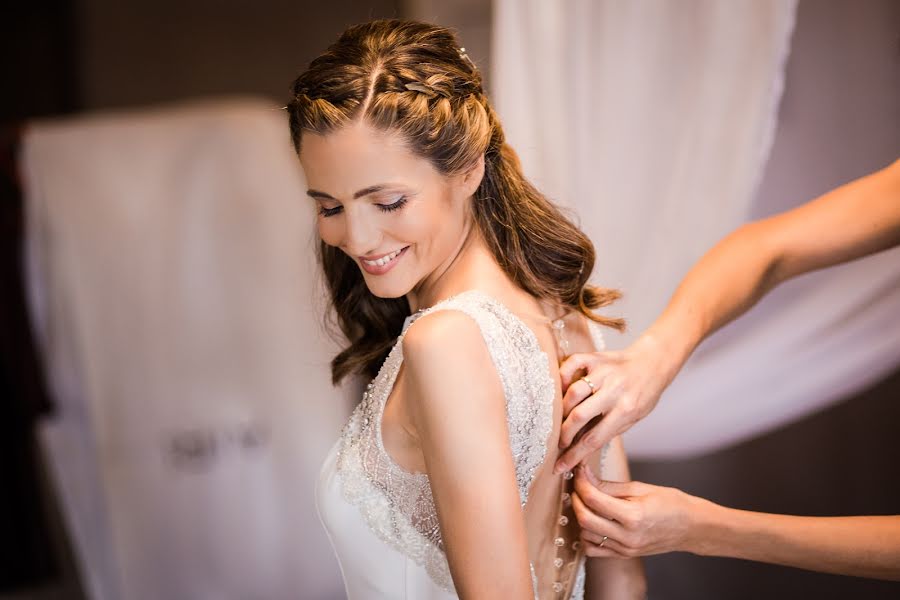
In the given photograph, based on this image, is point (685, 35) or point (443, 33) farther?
point (685, 35)

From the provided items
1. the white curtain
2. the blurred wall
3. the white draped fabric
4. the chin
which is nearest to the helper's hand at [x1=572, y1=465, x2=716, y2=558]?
the chin

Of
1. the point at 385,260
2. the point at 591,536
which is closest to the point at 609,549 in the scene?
the point at 591,536

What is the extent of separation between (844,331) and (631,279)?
0.41 m

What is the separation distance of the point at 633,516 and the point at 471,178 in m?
0.50

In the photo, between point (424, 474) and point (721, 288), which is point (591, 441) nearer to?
point (424, 474)

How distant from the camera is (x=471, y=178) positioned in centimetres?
122

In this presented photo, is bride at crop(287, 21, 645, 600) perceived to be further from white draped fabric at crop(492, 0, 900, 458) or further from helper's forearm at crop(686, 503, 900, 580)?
white draped fabric at crop(492, 0, 900, 458)

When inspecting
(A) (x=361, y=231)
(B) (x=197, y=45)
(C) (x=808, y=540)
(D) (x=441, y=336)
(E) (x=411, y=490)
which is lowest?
(C) (x=808, y=540)

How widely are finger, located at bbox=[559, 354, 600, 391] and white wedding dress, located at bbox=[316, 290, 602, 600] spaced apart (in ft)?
0.12

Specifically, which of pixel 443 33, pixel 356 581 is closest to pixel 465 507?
pixel 356 581

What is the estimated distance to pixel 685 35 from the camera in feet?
5.37

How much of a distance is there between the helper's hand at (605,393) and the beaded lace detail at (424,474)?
0.04 m

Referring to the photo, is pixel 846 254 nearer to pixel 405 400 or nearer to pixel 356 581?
pixel 405 400

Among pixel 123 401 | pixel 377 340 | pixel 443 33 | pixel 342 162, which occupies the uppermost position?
pixel 443 33
